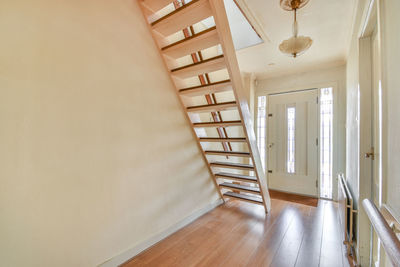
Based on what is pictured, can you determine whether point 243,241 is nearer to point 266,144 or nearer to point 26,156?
point 26,156

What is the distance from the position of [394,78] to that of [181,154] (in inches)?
71.1

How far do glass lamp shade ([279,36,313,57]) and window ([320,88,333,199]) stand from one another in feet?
6.34

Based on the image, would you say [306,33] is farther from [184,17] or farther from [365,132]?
[184,17]

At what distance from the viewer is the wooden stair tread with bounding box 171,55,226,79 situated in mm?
1588

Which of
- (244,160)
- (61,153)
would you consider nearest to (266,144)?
(244,160)

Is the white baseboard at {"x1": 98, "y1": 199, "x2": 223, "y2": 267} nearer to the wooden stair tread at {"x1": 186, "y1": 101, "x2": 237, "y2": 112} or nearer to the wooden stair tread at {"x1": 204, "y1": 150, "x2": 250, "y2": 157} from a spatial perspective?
the wooden stair tread at {"x1": 204, "y1": 150, "x2": 250, "y2": 157}

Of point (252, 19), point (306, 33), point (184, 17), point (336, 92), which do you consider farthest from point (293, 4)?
point (336, 92)

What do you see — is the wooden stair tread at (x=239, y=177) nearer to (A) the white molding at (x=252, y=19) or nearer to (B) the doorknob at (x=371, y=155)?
(B) the doorknob at (x=371, y=155)

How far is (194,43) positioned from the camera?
5.26 feet

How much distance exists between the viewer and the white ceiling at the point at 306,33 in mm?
1891

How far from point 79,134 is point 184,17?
4.10 ft

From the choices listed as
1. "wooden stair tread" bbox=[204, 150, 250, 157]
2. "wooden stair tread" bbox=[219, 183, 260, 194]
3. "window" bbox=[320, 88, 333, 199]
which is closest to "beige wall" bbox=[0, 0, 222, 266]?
"wooden stair tread" bbox=[204, 150, 250, 157]

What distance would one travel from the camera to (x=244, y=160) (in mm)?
3975

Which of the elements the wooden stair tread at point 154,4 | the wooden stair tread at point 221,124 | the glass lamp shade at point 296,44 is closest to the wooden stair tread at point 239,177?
the wooden stair tread at point 221,124
